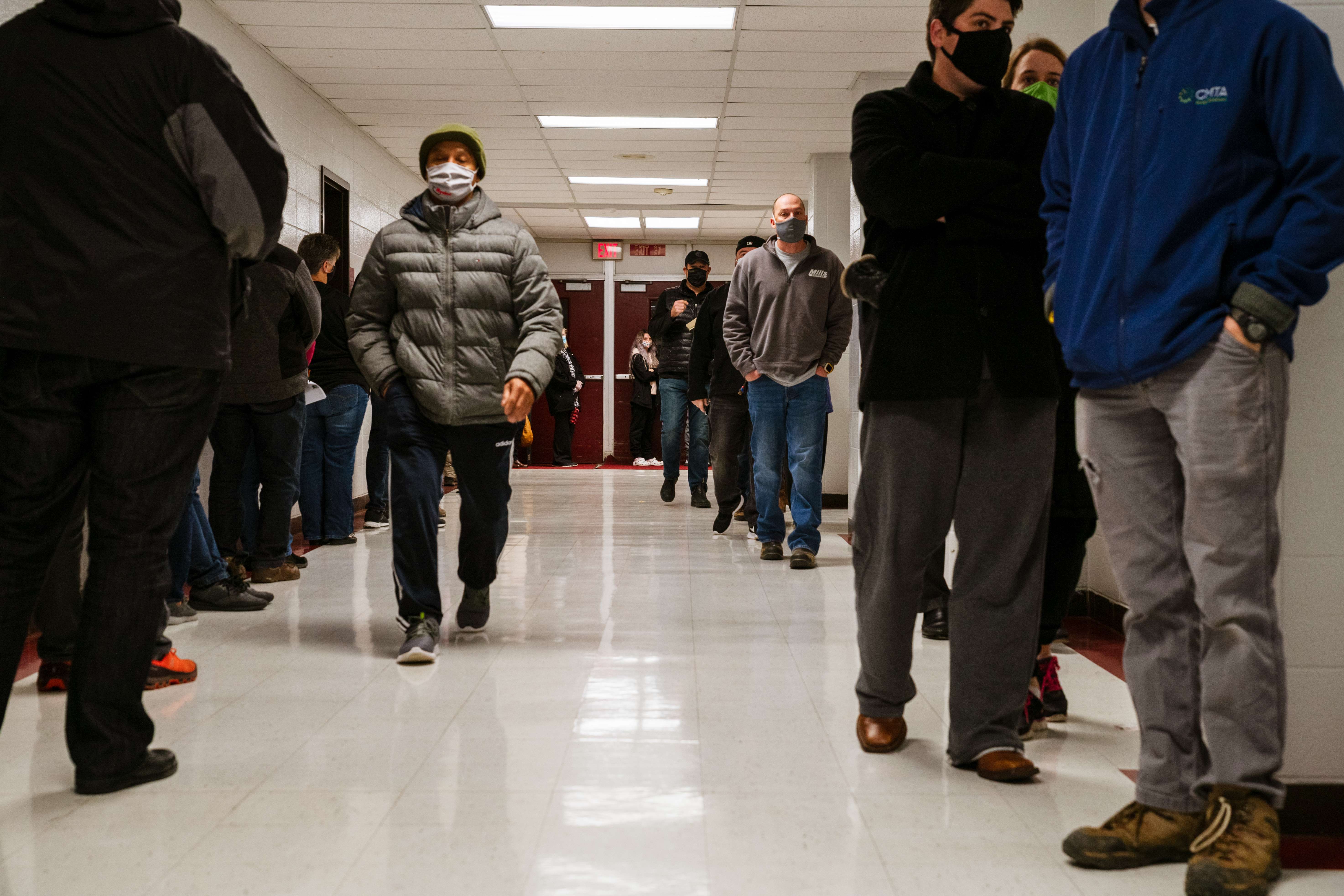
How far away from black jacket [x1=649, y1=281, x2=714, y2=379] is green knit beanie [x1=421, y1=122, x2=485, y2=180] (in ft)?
17.2

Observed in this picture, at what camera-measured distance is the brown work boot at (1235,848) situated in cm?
169

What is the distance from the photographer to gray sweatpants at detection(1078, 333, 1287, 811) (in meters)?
1.71

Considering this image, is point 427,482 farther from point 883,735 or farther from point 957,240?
point 957,240

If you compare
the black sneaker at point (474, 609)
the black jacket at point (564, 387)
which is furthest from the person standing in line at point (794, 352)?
the black jacket at point (564, 387)

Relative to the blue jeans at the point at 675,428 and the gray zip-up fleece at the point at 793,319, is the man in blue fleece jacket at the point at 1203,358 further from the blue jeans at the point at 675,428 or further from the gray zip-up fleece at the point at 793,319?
the blue jeans at the point at 675,428

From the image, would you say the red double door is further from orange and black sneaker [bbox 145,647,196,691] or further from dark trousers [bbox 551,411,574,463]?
orange and black sneaker [bbox 145,647,196,691]

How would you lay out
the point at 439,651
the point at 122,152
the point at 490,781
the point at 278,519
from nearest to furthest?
the point at 122,152 < the point at 490,781 < the point at 439,651 < the point at 278,519

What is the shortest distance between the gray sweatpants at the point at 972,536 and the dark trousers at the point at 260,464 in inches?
121

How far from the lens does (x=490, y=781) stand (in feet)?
7.44

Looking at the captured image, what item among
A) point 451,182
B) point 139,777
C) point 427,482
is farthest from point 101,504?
point 451,182

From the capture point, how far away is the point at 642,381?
520 inches

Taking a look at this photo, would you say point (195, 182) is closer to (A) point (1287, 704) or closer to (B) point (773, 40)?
(A) point (1287, 704)

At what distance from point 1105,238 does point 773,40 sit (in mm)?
4903

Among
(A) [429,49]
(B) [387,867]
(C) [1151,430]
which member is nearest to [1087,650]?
(C) [1151,430]
